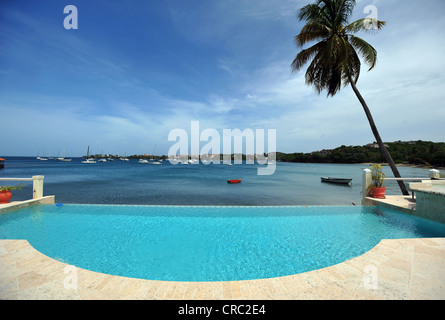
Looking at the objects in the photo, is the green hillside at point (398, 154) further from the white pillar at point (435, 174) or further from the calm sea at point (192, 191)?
the white pillar at point (435, 174)

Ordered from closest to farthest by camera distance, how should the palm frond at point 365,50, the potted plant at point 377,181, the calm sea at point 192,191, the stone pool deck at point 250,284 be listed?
1. the stone pool deck at point 250,284
2. the potted plant at point 377,181
3. the palm frond at point 365,50
4. the calm sea at point 192,191

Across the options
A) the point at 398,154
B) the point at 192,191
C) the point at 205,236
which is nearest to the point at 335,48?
the point at 205,236

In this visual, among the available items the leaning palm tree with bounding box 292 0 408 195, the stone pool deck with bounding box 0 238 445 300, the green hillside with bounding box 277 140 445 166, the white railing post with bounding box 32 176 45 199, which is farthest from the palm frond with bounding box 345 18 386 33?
the green hillside with bounding box 277 140 445 166

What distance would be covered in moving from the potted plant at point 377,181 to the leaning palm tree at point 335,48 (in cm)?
240

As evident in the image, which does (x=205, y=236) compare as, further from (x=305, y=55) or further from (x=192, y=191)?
(x=192, y=191)

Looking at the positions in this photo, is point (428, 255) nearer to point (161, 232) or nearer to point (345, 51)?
point (161, 232)

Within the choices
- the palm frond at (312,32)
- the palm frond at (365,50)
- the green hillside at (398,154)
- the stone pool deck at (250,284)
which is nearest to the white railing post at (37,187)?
the stone pool deck at (250,284)

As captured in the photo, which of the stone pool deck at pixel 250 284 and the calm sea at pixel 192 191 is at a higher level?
the stone pool deck at pixel 250 284

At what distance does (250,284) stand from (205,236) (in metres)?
2.91

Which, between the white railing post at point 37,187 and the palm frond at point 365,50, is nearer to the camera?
the white railing post at point 37,187

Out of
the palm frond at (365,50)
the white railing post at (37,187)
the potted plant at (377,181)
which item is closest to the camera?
the white railing post at (37,187)

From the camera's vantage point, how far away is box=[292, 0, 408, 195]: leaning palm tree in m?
9.82

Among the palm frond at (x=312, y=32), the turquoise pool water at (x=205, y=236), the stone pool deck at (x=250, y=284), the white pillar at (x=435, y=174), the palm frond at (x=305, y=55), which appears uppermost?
the palm frond at (x=312, y=32)

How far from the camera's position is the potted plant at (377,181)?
7.94 m
